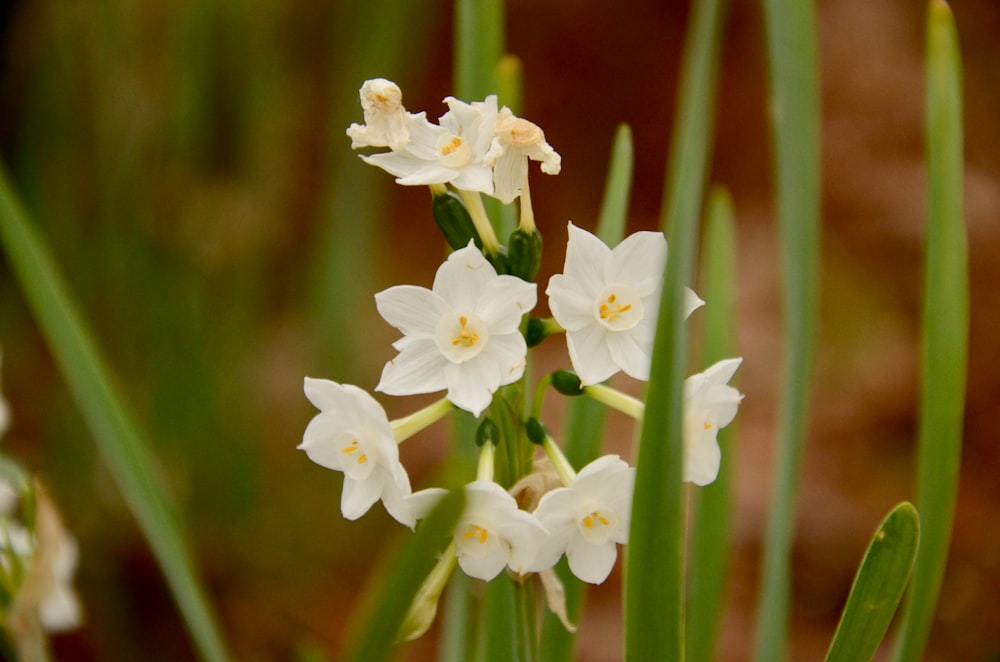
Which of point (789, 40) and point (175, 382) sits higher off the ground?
point (789, 40)

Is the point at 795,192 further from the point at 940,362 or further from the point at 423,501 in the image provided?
the point at 423,501

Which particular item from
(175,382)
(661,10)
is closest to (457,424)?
(175,382)

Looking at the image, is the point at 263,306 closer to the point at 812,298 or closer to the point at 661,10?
the point at 661,10

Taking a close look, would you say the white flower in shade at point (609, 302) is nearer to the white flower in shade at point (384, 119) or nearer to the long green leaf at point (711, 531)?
the white flower in shade at point (384, 119)

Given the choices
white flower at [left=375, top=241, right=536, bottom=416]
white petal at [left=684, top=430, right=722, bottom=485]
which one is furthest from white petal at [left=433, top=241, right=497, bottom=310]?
white petal at [left=684, top=430, right=722, bottom=485]

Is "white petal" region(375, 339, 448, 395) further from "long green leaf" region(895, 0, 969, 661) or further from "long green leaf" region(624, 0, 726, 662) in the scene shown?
"long green leaf" region(895, 0, 969, 661)

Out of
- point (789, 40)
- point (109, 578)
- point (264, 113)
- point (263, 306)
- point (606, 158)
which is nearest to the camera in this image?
point (789, 40)

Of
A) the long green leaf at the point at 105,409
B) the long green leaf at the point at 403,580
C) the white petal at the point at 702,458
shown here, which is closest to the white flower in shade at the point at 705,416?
the white petal at the point at 702,458

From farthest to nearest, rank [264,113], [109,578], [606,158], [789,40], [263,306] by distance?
[606,158], [263,306], [264,113], [109,578], [789,40]
